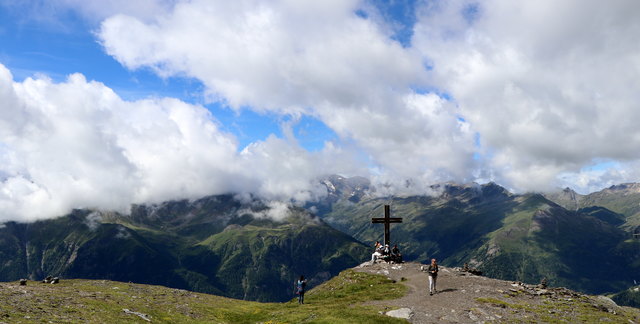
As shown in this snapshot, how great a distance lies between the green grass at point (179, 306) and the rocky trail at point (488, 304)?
8.95 feet

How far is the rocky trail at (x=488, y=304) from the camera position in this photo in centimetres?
3594

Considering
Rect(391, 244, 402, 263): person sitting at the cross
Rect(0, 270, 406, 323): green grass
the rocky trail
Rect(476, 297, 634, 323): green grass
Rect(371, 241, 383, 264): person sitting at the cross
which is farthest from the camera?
Rect(371, 241, 383, 264): person sitting at the cross

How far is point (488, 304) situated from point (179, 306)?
33374 millimetres

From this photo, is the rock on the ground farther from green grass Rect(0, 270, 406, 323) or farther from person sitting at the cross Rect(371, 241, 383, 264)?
person sitting at the cross Rect(371, 241, 383, 264)

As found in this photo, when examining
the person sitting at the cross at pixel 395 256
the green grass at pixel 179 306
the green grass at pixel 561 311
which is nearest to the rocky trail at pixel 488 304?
the green grass at pixel 561 311

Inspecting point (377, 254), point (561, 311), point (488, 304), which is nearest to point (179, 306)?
point (488, 304)

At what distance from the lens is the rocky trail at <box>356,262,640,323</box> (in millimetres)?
35938

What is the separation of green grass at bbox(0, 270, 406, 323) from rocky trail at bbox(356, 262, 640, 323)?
2728 millimetres

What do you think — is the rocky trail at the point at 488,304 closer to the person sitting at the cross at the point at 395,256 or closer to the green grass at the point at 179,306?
the green grass at the point at 179,306

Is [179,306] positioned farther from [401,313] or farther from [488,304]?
[488,304]

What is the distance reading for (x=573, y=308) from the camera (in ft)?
131

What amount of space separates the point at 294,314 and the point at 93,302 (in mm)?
18965

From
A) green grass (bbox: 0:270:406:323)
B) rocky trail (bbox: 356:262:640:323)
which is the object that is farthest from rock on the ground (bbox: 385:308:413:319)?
green grass (bbox: 0:270:406:323)

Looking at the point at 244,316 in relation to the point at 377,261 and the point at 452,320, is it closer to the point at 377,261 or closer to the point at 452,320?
the point at 452,320
